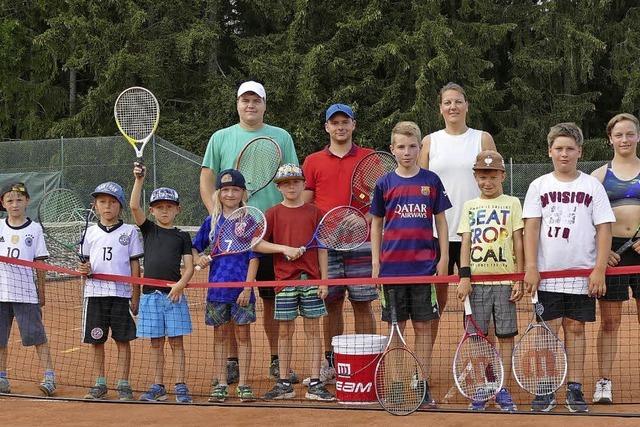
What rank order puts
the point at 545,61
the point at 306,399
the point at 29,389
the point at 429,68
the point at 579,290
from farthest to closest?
1. the point at 545,61
2. the point at 429,68
3. the point at 29,389
4. the point at 306,399
5. the point at 579,290

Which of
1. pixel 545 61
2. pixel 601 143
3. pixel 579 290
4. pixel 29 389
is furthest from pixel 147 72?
pixel 579 290

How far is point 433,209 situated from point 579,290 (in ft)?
3.13

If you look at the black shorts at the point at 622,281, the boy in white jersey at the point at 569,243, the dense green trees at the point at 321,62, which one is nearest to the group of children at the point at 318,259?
the boy in white jersey at the point at 569,243

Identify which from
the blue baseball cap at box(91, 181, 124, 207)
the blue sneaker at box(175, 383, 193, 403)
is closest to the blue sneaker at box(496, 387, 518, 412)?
the blue sneaker at box(175, 383, 193, 403)

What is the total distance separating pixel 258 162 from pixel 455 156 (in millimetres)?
1309

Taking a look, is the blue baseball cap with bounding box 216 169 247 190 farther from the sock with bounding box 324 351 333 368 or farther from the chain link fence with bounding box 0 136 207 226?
the chain link fence with bounding box 0 136 207 226

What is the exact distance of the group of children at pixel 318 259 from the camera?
4.89 metres

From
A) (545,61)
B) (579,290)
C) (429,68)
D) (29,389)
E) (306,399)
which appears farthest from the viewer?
(545,61)

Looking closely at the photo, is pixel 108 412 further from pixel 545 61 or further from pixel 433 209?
pixel 545 61

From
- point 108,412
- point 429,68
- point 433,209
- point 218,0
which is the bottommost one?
point 108,412

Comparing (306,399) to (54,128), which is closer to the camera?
(306,399)

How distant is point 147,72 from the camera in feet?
73.5

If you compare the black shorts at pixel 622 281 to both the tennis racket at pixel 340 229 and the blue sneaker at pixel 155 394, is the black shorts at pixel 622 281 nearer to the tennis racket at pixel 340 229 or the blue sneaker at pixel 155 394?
the tennis racket at pixel 340 229

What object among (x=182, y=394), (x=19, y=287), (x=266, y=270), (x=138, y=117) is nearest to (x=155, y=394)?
(x=182, y=394)
